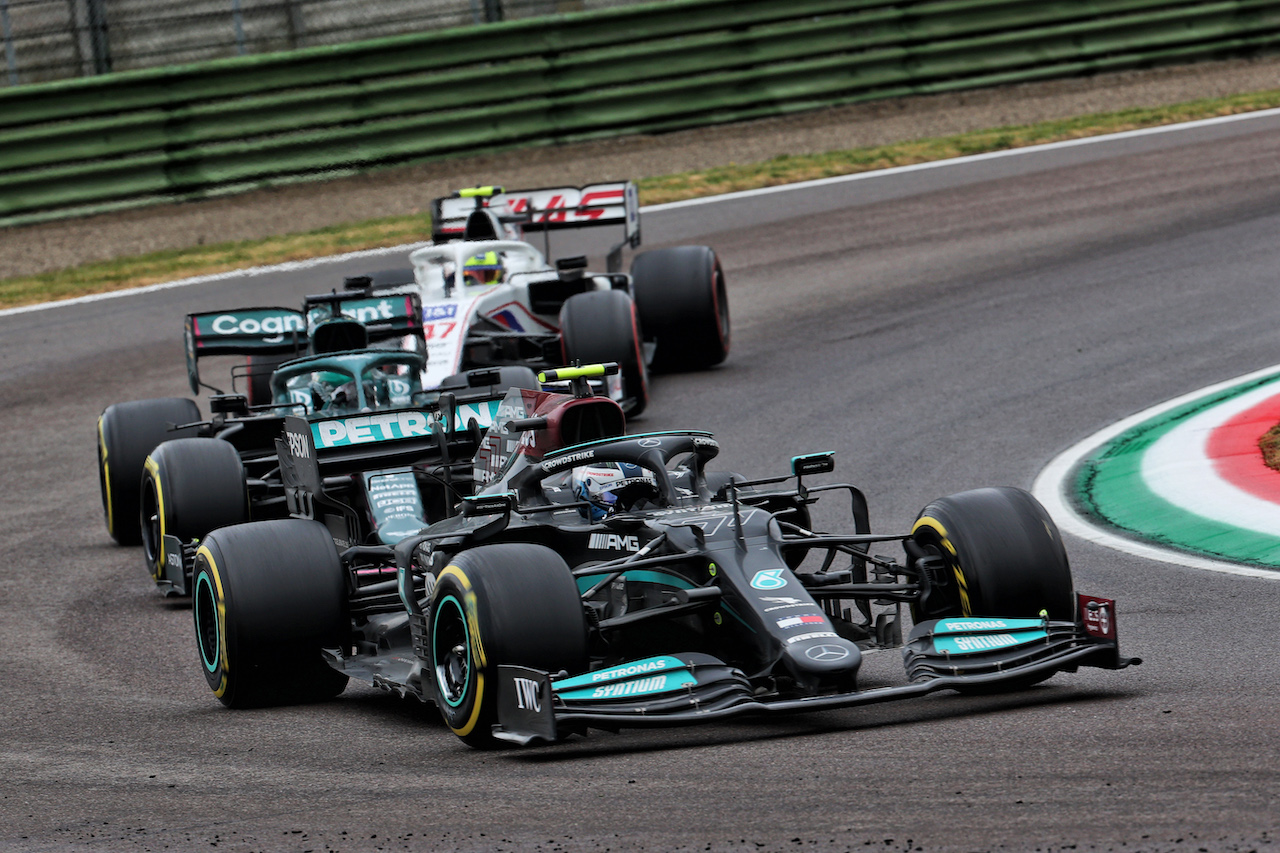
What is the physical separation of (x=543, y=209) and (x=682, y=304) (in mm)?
1763

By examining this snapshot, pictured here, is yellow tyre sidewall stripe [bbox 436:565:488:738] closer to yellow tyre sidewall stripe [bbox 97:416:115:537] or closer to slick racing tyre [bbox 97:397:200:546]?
slick racing tyre [bbox 97:397:200:546]

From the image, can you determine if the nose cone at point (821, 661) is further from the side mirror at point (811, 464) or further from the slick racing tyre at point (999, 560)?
the side mirror at point (811, 464)

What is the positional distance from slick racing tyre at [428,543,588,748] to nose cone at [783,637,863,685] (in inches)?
33.2

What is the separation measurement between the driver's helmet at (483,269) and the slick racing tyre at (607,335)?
1609 mm

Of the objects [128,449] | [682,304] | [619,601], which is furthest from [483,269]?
[619,601]

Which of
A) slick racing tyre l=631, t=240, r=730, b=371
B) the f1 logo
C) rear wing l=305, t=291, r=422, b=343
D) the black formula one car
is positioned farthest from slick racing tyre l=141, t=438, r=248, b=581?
slick racing tyre l=631, t=240, r=730, b=371

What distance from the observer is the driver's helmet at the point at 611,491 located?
841 cm

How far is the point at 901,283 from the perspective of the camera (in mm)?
18453

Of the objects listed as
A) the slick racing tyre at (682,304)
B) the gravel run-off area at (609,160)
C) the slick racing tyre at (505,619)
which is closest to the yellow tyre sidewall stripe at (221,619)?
the slick racing tyre at (505,619)

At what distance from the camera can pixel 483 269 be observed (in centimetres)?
1616

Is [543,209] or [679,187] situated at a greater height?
[679,187]

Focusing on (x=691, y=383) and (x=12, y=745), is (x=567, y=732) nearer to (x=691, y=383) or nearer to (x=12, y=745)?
(x=12, y=745)

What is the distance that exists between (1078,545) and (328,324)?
613 centimetres

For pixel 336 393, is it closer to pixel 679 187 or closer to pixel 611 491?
pixel 611 491
